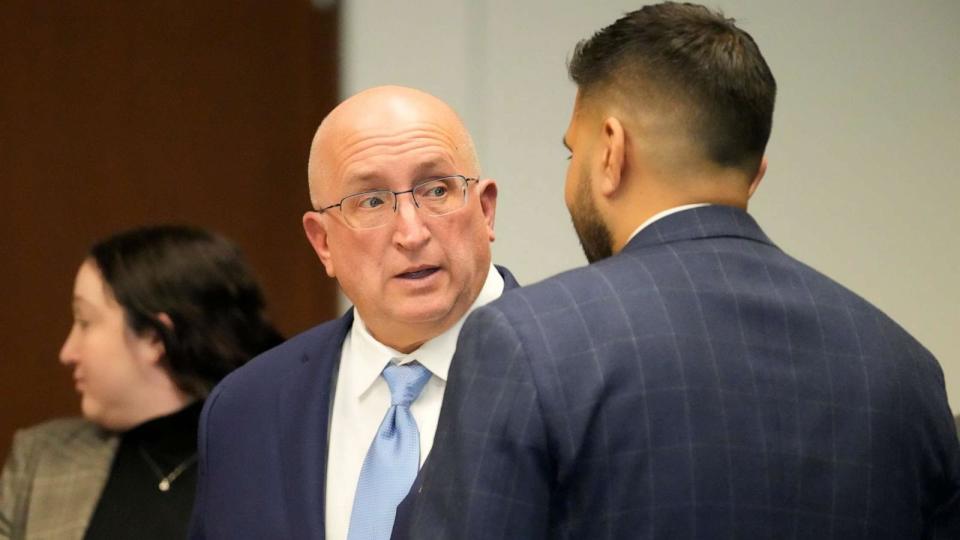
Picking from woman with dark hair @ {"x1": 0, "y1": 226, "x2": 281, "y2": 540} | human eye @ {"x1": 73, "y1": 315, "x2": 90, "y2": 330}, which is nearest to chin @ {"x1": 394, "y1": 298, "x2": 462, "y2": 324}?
woman with dark hair @ {"x1": 0, "y1": 226, "x2": 281, "y2": 540}

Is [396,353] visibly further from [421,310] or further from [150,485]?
[150,485]

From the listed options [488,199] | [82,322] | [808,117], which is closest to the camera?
[488,199]

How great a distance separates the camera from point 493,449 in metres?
1.26

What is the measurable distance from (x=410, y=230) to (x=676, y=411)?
674 millimetres

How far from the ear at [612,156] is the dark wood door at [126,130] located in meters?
2.26

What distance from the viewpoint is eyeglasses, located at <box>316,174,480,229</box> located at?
6.20ft

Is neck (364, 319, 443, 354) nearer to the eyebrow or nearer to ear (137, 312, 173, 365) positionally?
the eyebrow

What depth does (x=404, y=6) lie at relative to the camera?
11.4 feet

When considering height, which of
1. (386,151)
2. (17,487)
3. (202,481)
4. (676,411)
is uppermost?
(386,151)

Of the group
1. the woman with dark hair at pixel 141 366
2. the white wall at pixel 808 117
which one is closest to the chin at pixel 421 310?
the woman with dark hair at pixel 141 366

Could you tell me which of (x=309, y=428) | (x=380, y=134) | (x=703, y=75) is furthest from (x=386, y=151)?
(x=703, y=75)

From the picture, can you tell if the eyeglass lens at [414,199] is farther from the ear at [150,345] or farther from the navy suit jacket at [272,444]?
the ear at [150,345]

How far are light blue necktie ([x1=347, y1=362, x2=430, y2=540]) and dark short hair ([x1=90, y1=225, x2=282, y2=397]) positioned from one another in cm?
91

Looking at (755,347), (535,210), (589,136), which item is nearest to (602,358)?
(755,347)
